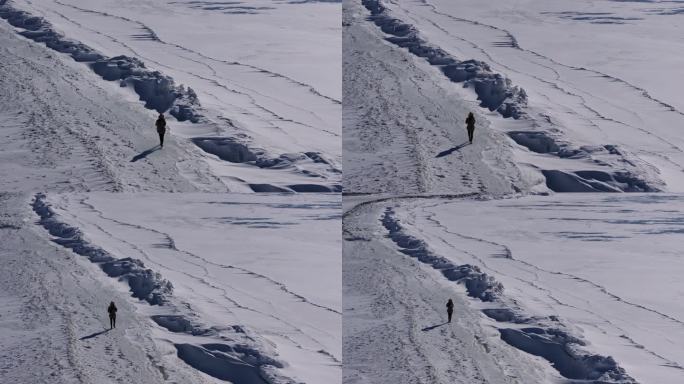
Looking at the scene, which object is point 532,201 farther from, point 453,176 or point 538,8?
point 538,8

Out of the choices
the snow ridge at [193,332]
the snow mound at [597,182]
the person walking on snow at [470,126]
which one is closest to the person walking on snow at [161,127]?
the snow ridge at [193,332]

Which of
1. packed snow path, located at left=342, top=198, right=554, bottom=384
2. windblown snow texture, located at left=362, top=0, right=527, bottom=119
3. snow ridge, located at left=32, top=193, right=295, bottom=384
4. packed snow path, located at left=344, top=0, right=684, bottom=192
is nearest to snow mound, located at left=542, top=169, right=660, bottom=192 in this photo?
packed snow path, located at left=344, top=0, right=684, bottom=192

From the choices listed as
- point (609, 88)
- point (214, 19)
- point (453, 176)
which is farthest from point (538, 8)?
point (214, 19)

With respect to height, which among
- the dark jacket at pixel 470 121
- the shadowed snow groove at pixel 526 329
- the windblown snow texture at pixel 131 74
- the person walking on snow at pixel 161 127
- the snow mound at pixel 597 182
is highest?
the windblown snow texture at pixel 131 74

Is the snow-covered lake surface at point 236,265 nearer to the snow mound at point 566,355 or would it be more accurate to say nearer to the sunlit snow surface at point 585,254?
the sunlit snow surface at point 585,254

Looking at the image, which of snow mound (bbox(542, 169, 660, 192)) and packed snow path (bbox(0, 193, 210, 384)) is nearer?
packed snow path (bbox(0, 193, 210, 384))

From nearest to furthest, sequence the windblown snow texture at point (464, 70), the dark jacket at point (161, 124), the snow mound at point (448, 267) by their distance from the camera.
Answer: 1. the snow mound at point (448, 267)
2. the dark jacket at point (161, 124)
3. the windblown snow texture at point (464, 70)

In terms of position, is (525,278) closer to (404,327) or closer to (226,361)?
(404,327)

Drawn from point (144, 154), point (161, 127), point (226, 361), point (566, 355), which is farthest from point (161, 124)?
point (566, 355)

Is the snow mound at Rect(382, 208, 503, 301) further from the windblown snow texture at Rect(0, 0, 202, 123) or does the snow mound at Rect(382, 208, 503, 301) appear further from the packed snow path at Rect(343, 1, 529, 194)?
the windblown snow texture at Rect(0, 0, 202, 123)
